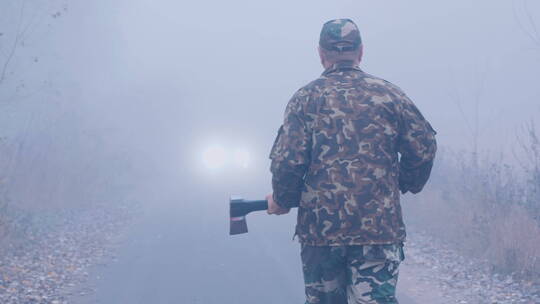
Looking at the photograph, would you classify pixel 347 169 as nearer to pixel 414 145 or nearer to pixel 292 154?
pixel 292 154

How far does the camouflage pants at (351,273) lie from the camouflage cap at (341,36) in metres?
1.08

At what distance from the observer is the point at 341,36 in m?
2.98

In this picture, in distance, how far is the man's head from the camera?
9.77 ft

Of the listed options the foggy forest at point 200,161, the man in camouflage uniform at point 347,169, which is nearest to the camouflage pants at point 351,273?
the man in camouflage uniform at point 347,169

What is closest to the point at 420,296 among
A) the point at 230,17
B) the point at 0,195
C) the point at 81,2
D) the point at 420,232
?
the point at 420,232

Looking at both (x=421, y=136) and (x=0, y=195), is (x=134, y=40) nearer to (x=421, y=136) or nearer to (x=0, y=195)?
(x=0, y=195)

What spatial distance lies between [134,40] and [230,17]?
28.3 m

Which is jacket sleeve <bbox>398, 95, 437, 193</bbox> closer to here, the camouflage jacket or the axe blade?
the camouflage jacket

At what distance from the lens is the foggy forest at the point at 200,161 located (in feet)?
22.1

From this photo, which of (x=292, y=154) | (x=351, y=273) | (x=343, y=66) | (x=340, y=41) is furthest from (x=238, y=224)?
(x=340, y=41)

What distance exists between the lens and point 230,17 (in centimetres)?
7025

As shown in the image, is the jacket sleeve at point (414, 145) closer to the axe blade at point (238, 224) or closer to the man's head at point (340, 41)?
the man's head at point (340, 41)

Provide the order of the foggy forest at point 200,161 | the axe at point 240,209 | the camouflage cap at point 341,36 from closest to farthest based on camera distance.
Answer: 1. the camouflage cap at point 341,36
2. the axe at point 240,209
3. the foggy forest at point 200,161

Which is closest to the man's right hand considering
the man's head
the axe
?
the axe
